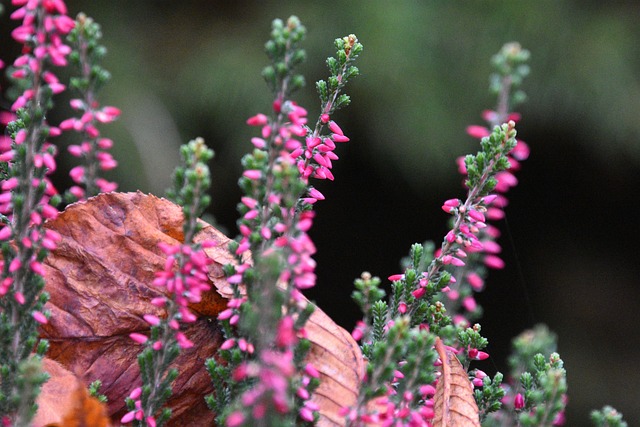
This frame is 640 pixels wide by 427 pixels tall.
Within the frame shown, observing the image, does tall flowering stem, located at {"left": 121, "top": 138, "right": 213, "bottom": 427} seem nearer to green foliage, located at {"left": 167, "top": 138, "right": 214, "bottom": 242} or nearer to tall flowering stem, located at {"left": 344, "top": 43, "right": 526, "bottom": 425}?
green foliage, located at {"left": 167, "top": 138, "right": 214, "bottom": 242}

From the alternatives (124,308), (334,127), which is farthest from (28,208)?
(334,127)

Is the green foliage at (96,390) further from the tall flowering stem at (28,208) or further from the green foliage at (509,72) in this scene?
the green foliage at (509,72)

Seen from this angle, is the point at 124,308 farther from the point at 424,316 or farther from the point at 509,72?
the point at 509,72

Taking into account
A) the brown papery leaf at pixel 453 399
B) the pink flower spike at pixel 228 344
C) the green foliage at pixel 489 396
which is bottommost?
the pink flower spike at pixel 228 344

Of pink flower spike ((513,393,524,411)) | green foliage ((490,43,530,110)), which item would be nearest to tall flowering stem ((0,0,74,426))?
green foliage ((490,43,530,110))

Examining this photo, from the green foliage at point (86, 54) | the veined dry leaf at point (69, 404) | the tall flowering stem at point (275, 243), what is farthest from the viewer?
the green foliage at point (86, 54)

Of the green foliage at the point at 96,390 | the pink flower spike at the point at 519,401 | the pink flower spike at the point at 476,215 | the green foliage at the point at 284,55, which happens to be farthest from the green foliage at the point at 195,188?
the pink flower spike at the point at 519,401
